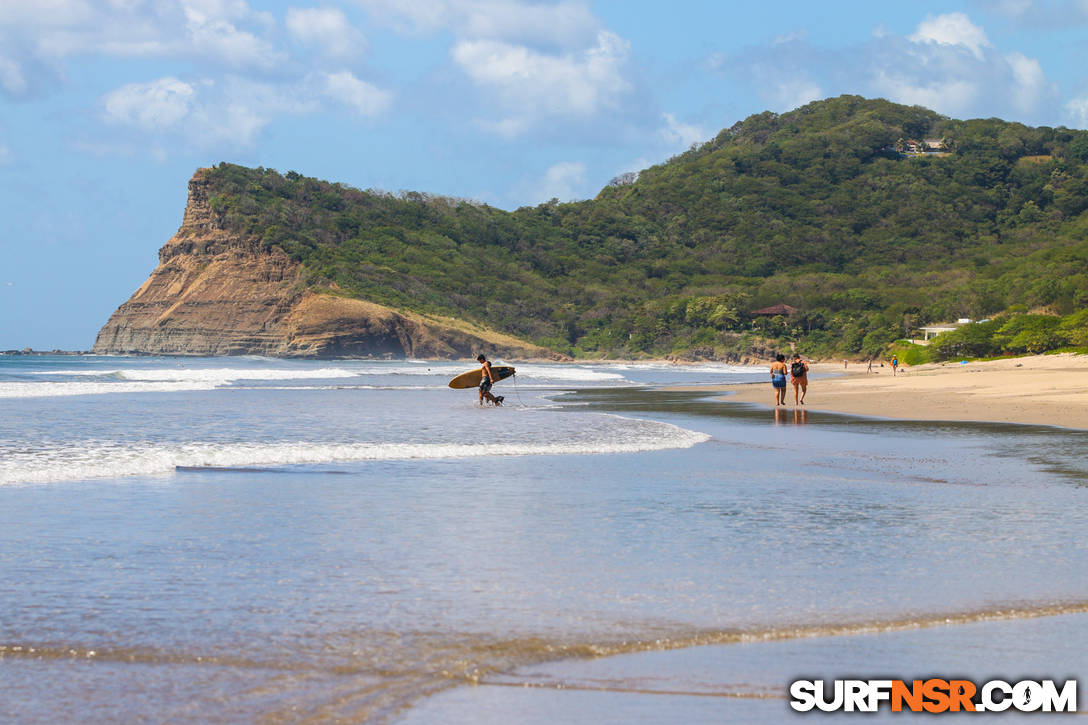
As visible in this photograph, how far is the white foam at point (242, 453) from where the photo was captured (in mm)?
13344

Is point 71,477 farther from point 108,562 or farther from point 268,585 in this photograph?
point 268,585

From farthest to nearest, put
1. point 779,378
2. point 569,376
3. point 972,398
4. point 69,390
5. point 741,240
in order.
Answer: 1. point 741,240
2. point 569,376
3. point 69,390
4. point 972,398
5. point 779,378

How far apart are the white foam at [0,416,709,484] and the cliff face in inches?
4151

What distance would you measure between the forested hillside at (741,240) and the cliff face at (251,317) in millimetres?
3976

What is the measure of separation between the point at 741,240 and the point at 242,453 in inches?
6043

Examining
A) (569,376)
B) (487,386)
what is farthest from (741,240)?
(487,386)

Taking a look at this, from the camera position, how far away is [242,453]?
15562 millimetres

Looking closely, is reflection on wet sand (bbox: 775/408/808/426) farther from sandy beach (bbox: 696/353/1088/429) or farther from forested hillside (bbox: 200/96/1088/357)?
forested hillside (bbox: 200/96/1088/357)

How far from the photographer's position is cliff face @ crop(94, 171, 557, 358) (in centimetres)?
12275

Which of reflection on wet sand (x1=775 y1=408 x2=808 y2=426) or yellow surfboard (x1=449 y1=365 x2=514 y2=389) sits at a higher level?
yellow surfboard (x1=449 y1=365 x2=514 y2=389)

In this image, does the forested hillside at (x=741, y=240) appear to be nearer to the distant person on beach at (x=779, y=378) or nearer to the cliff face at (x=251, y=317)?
the cliff face at (x=251, y=317)

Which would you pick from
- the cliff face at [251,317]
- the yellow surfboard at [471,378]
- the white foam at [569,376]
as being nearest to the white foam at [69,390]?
the yellow surfboard at [471,378]

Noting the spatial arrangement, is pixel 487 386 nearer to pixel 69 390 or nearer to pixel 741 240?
pixel 69 390

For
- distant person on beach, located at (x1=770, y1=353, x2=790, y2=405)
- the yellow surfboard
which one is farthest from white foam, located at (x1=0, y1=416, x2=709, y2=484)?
the yellow surfboard
